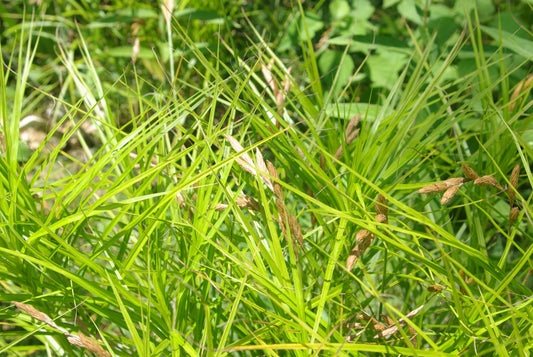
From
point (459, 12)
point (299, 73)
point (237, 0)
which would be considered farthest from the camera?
point (237, 0)

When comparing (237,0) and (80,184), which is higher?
(237,0)

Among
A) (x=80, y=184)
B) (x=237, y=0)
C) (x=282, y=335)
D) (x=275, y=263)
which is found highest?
Result: (x=237, y=0)

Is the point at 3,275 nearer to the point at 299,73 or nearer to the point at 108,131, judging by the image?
the point at 108,131

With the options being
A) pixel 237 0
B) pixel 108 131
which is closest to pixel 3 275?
pixel 108 131

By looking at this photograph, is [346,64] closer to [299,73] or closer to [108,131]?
[299,73]

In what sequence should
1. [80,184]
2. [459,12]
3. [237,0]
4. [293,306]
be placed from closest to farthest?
[293,306] → [80,184] → [459,12] → [237,0]

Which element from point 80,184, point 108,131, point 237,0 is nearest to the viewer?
point 80,184

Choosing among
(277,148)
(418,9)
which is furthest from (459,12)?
(277,148)

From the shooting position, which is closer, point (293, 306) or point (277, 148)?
point (293, 306)

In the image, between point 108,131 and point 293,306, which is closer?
point 293,306
